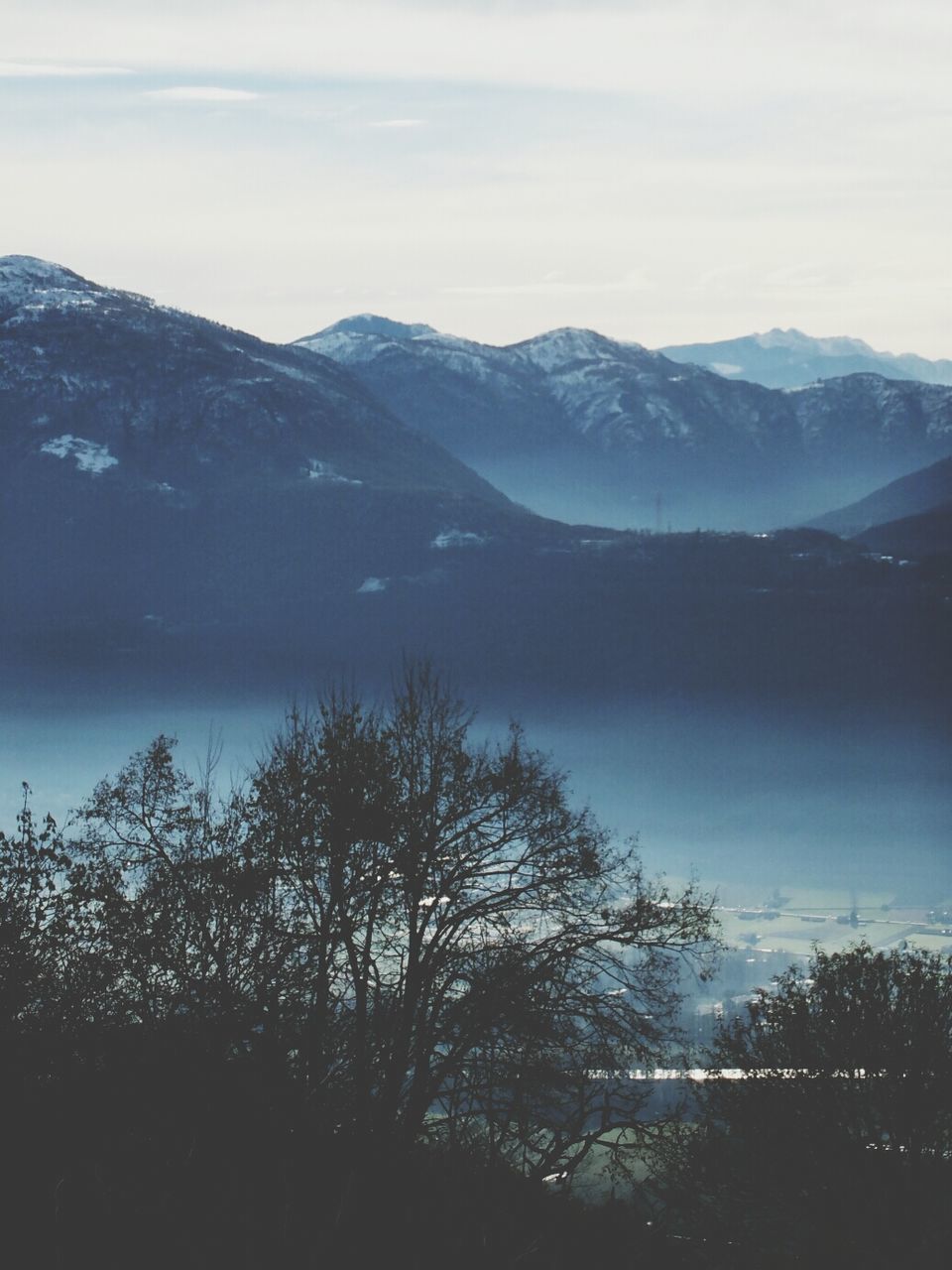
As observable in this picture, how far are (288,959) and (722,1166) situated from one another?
1827cm

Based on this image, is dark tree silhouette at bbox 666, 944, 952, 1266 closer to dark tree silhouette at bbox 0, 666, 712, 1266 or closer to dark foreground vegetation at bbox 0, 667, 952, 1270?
dark foreground vegetation at bbox 0, 667, 952, 1270

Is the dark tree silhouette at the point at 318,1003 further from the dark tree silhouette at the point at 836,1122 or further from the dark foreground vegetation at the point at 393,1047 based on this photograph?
the dark tree silhouette at the point at 836,1122

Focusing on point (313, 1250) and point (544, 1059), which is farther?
point (544, 1059)

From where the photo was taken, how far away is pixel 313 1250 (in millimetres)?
31766

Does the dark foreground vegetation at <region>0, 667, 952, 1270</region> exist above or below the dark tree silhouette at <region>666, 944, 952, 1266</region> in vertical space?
above

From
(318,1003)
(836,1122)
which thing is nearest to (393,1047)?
(318,1003)

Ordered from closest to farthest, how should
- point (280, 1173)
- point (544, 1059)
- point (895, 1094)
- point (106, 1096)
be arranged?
point (280, 1173) → point (106, 1096) → point (544, 1059) → point (895, 1094)

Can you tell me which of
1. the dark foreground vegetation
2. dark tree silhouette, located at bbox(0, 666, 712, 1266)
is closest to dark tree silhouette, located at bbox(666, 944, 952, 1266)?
the dark foreground vegetation

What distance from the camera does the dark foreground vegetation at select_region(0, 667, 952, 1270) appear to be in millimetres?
35500

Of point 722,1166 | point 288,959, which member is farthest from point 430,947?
point 722,1166

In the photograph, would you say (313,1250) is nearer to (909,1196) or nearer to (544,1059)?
(544,1059)

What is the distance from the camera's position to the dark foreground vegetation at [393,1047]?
35.5 m

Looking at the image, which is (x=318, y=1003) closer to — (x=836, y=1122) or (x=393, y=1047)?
(x=393, y=1047)

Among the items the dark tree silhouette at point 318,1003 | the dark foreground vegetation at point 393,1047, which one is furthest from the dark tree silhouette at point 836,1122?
the dark tree silhouette at point 318,1003
